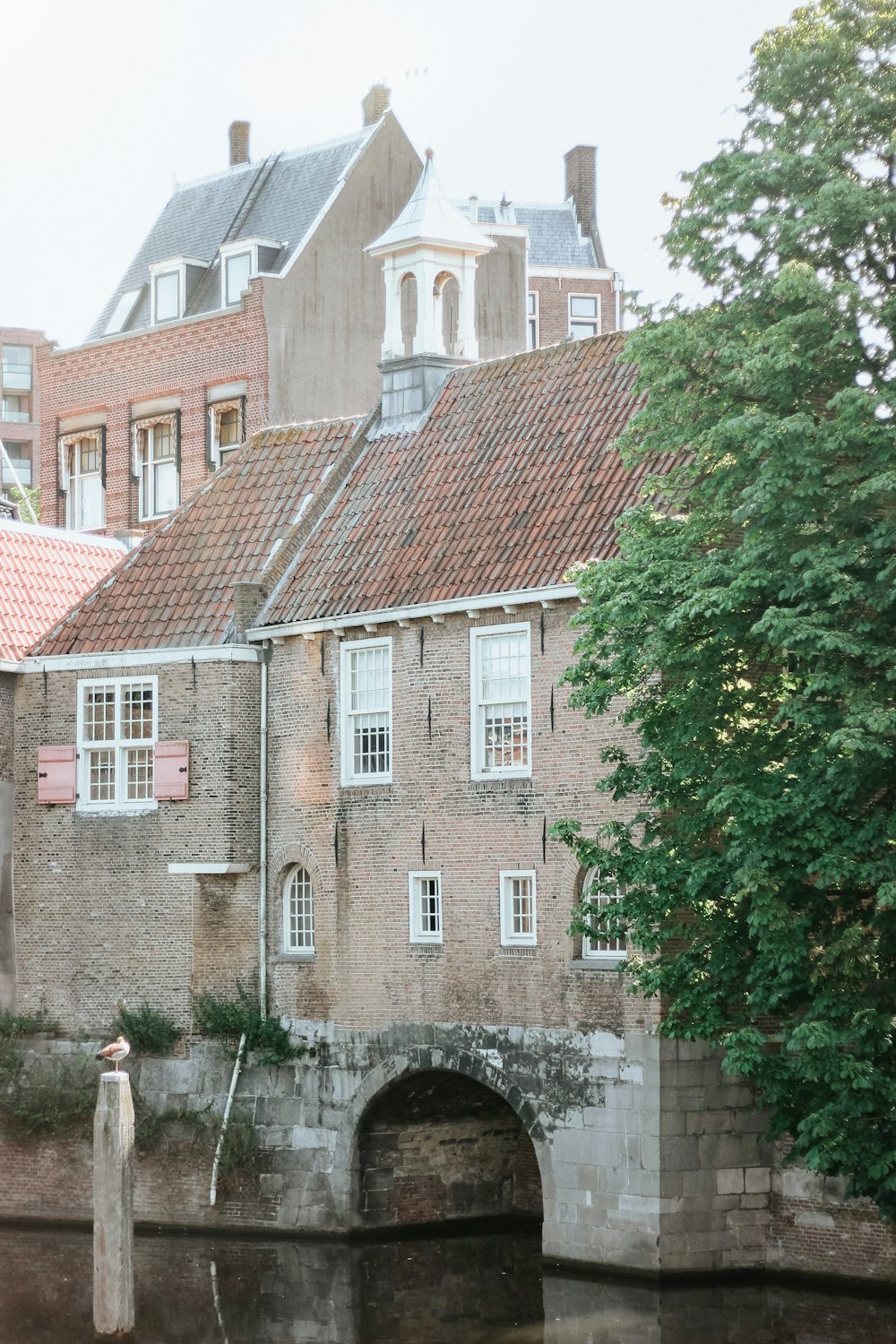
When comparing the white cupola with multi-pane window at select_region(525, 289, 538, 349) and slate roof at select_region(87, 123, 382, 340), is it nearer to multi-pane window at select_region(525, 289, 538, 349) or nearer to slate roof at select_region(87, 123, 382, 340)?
slate roof at select_region(87, 123, 382, 340)

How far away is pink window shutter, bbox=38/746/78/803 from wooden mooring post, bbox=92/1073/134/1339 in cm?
929

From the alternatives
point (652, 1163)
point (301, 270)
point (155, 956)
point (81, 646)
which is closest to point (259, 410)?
point (301, 270)

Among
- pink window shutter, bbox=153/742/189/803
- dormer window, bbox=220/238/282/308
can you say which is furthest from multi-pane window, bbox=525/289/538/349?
pink window shutter, bbox=153/742/189/803

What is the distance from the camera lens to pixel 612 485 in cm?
2820

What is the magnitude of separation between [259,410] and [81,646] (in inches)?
368

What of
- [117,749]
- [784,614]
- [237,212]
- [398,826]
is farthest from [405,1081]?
[237,212]

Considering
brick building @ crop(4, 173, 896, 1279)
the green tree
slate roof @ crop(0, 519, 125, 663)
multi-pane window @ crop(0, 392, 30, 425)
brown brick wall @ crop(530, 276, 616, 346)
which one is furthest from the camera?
multi-pane window @ crop(0, 392, 30, 425)

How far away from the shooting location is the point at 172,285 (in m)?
44.0

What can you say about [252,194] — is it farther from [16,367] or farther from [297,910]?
[16,367]

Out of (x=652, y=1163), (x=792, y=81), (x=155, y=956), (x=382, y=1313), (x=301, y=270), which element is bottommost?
(x=382, y=1313)

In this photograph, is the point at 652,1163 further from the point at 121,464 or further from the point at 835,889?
the point at 121,464

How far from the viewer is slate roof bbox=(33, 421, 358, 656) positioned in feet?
106

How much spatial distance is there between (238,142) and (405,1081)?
85.3 feet

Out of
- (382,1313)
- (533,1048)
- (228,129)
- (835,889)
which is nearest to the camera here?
(835,889)
